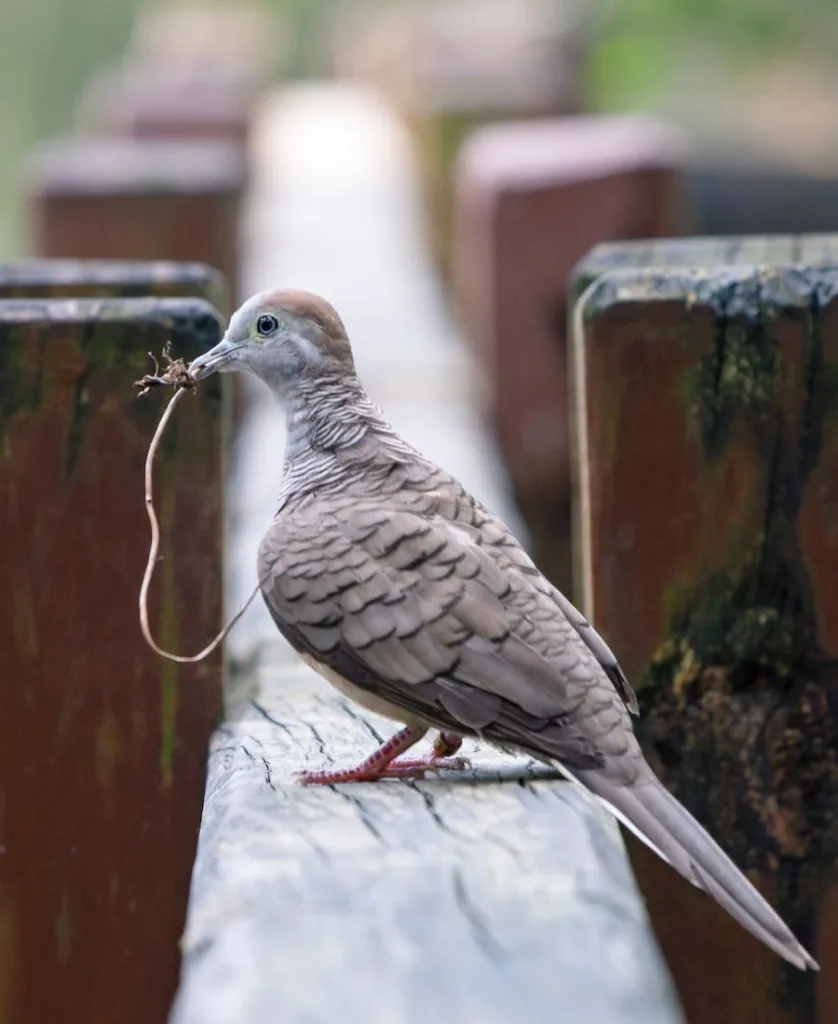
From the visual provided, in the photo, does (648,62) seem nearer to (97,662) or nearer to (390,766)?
(97,662)

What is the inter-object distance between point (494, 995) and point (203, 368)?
4.39ft

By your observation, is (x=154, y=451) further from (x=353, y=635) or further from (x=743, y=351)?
(x=743, y=351)

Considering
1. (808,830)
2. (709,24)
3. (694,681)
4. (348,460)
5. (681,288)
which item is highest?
(709,24)

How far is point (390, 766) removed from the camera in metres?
2.97

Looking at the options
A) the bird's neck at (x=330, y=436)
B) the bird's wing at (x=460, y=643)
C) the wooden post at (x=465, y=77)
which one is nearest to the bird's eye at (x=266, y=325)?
the bird's neck at (x=330, y=436)

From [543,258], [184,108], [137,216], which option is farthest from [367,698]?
[184,108]

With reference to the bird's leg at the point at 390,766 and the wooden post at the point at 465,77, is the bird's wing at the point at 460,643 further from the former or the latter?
the wooden post at the point at 465,77

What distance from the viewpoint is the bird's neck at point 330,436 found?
10.5 feet

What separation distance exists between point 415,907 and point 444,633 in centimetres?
60

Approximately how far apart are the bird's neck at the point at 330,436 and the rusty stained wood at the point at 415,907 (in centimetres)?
49

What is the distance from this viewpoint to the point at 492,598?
9.52 feet

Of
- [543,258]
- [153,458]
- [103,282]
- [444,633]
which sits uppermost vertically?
[543,258]

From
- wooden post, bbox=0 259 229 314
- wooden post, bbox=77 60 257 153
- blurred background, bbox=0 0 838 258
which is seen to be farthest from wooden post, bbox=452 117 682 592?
blurred background, bbox=0 0 838 258

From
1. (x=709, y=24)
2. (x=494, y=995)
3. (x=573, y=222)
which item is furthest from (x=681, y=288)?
(x=709, y=24)
